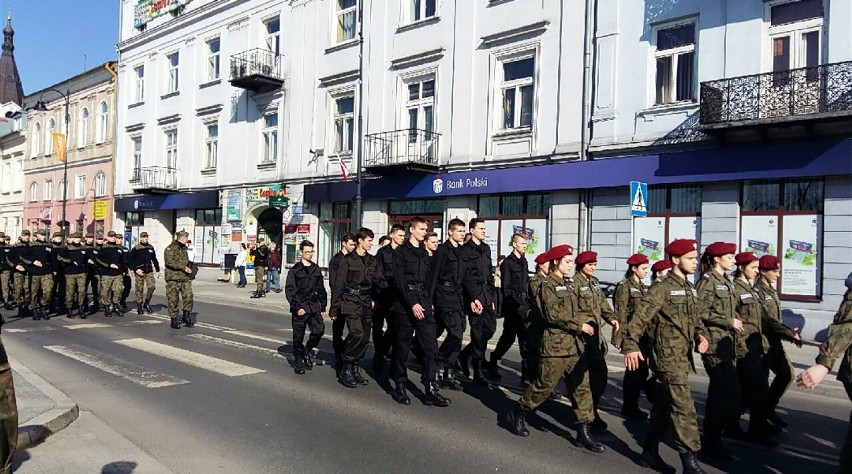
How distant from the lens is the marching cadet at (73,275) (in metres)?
14.3

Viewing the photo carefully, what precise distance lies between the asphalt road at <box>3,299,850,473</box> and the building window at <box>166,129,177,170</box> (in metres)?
21.3

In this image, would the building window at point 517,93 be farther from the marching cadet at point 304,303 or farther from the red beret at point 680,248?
the red beret at point 680,248

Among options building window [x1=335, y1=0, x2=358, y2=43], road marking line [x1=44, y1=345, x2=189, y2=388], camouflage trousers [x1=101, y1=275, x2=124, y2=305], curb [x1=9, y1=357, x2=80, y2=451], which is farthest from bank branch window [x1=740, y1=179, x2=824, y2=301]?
building window [x1=335, y1=0, x2=358, y2=43]

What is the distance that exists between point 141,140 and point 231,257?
10.4 m

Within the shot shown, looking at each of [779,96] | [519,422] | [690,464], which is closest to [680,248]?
[690,464]

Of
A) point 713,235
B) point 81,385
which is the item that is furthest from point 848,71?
point 81,385

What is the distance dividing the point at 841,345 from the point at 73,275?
14.5 meters

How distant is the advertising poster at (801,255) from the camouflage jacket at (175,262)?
1186 centimetres

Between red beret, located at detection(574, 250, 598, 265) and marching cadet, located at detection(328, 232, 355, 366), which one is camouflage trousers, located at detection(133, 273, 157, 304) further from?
red beret, located at detection(574, 250, 598, 265)

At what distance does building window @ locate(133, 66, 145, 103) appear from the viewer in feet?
105

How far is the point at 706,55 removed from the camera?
1436 centimetres

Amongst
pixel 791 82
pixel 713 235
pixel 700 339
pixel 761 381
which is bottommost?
pixel 761 381

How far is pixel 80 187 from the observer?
119 feet

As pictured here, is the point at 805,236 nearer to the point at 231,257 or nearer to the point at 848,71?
the point at 848,71
